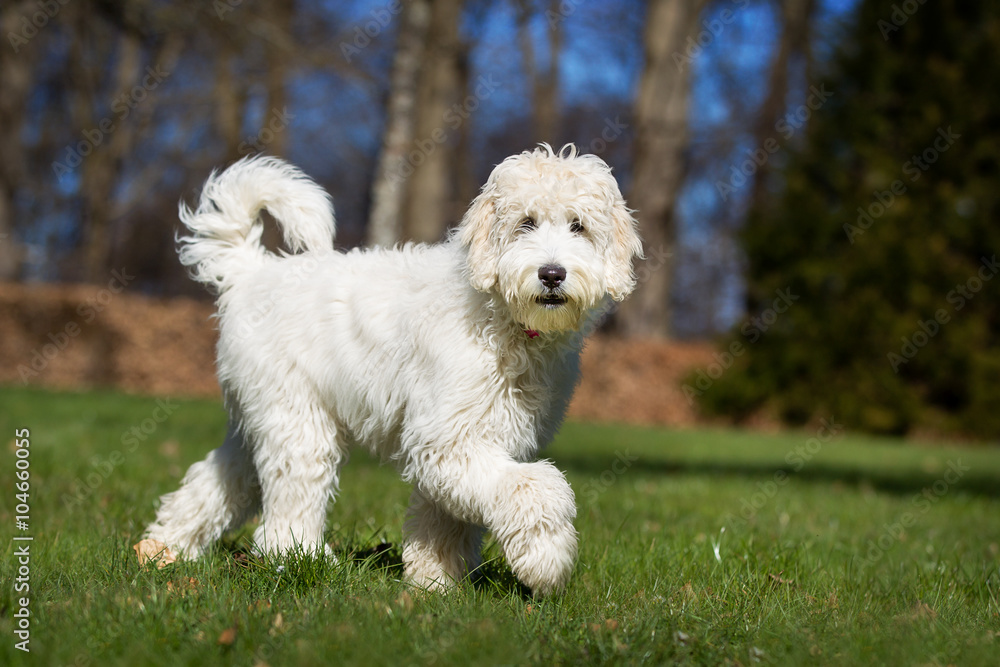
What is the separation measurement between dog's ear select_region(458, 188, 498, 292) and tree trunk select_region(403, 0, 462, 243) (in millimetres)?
8867

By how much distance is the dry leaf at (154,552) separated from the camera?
12.6ft

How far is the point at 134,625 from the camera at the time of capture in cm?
288

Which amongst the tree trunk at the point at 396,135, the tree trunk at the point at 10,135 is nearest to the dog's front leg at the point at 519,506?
the tree trunk at the point at 396,135

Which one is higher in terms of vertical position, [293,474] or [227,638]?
[293,474]

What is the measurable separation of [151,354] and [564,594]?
15183 millimetres

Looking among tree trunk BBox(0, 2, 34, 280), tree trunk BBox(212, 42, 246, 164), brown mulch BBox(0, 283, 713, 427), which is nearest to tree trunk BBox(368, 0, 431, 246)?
tree trunk BBox(212, 42, 246, 164)

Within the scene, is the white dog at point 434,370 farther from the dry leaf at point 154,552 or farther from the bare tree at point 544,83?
the bare tree at point 544,83

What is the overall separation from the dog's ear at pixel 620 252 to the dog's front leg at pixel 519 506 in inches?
31.9

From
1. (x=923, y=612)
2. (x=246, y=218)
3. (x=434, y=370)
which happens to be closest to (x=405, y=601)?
(x=434, y=370)

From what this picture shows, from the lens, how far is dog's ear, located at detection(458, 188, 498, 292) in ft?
12.0

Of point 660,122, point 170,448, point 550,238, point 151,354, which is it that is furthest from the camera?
point 660,122

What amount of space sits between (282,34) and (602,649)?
1234 cm

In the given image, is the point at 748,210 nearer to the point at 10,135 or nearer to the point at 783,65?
the point at 783,65

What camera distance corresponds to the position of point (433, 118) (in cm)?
1384
